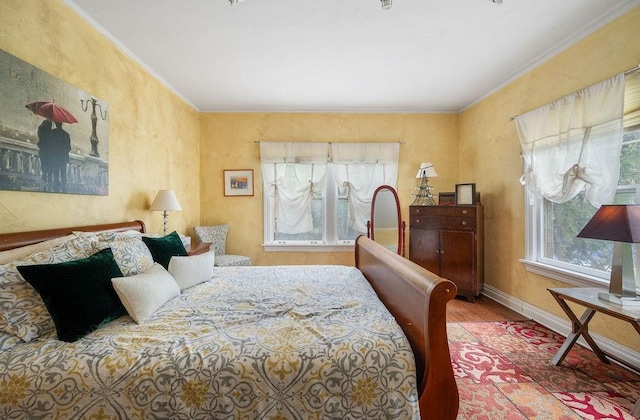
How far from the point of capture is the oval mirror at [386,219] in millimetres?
3926

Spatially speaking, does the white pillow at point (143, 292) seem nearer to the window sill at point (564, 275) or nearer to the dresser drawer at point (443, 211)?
the dresser drawer at point (443, 211)

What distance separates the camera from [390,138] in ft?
13.5

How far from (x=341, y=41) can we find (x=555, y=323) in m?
3.25

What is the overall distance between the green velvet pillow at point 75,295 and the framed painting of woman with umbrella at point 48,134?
772 millimetres

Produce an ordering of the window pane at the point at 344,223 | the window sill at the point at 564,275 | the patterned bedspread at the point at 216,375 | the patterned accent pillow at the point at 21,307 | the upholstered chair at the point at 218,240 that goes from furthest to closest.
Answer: the window pane at the point at 344,223, the upholstered chair at the point at 218,240, the window sill at the point at 564,275, the patterned accent pillow at the point at 21,307, the patterned bedspread at the point at 216,375

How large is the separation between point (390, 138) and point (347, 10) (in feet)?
7.61

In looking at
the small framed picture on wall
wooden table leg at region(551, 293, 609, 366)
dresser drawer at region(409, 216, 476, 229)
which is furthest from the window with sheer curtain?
wooden table leg at region(551, 293, 609, 366)

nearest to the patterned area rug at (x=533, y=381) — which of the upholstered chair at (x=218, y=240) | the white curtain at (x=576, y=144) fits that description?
the white curtain at (x=576, y=144)

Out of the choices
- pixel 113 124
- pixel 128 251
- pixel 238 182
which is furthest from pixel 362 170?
pixel 128 251

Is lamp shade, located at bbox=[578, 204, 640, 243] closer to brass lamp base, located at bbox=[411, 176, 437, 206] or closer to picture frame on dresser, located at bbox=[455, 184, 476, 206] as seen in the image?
picture frame on dresser, located at bbox=[455, 184, 476, 206]

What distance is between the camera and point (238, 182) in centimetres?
409

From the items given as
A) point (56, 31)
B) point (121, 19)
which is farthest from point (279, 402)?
point (121, 19)

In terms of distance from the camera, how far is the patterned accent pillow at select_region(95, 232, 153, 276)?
1.66m

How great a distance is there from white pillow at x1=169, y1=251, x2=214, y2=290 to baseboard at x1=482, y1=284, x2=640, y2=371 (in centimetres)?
307
